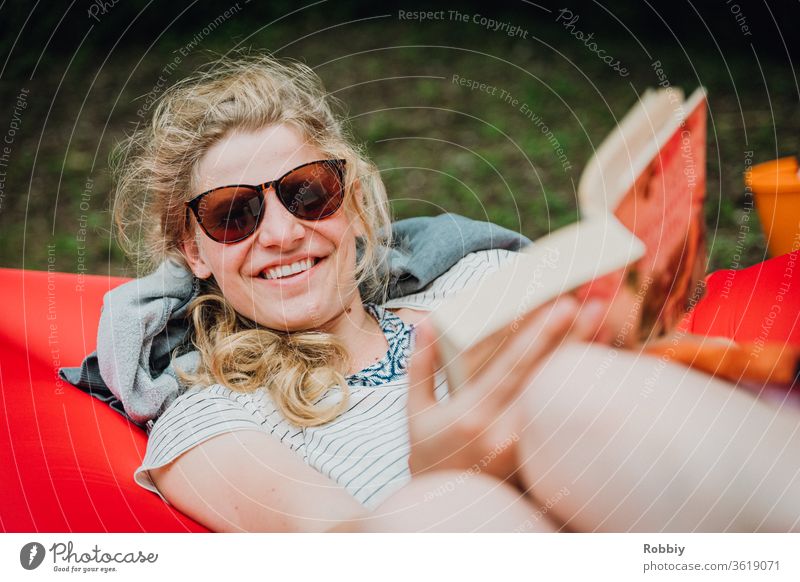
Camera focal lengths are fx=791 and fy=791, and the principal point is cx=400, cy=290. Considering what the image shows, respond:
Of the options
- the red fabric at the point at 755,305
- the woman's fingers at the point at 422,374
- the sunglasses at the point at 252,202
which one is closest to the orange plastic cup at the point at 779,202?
the red fabric at the point at 755,305

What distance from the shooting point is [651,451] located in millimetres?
854

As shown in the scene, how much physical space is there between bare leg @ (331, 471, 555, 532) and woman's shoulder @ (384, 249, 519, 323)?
0.23 meters

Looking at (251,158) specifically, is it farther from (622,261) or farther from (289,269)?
(622,261)

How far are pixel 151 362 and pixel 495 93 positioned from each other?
1.07 meters

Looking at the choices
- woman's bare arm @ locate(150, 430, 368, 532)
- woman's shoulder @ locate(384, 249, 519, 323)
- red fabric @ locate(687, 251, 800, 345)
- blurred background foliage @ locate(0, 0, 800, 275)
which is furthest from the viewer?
blurred background foliage @ locate(0, 0, 800, 275)

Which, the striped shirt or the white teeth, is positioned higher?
the white teeth

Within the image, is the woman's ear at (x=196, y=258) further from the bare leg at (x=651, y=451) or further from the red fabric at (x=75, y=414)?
the bare leg at (x=651, y=451)

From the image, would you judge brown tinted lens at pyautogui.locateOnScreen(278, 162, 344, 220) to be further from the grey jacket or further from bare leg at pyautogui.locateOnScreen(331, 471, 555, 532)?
bare leg at pyautogui.locateOnScreen(331, 471, 555, 532)

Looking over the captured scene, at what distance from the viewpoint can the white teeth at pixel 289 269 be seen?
918 millimetres

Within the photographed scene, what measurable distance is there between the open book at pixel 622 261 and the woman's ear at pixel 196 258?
11.5 inches

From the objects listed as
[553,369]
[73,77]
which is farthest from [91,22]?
[553,369]

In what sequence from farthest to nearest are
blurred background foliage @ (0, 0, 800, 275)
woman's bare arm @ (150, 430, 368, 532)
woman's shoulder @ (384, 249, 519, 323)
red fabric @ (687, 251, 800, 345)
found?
blurred background foliage @ (0, 0, 800, 275) < woman's shoulder @ (384, 249, 519, 323) < red fabric @ (687, 251, 800, 345) < woman's bare arm @ (150, 430, 368, 532)

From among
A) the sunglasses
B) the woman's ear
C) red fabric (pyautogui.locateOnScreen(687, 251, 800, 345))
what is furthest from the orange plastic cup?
the woman's ear

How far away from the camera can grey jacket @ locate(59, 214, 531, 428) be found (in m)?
0.92
